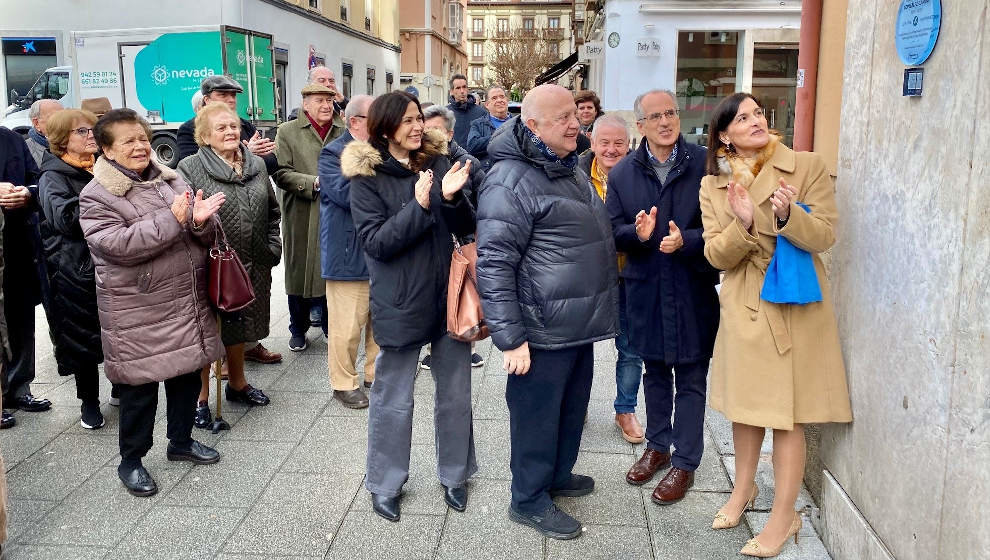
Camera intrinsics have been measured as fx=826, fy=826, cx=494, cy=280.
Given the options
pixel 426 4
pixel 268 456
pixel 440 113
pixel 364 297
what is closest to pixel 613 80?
pixel 440 113

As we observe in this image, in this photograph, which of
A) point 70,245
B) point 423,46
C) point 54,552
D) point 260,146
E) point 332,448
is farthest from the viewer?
point 423,46

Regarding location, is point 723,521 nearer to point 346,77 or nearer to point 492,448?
point 492,448

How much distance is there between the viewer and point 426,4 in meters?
44.7

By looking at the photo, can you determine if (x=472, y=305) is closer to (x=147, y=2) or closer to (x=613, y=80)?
(x=613, y=80)

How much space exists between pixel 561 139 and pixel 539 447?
1354 millimetres

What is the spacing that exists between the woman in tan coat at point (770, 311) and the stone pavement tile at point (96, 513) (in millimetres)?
2745

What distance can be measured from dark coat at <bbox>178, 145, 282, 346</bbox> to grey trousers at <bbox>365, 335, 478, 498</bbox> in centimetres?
136

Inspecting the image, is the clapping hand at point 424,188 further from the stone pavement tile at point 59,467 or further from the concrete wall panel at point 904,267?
the stone pavement tile at point 59,467

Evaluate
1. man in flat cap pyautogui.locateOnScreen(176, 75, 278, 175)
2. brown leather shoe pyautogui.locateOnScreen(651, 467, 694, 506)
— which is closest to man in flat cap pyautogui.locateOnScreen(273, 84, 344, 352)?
man in flat cap pyautogui.locateOnScreen(176, 75, 278, 175)

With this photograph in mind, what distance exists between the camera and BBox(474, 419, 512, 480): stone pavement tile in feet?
14.2

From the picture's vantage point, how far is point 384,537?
366 cm

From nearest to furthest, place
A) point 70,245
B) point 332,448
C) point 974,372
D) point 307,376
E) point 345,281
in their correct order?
point 974,372, point 70,245, point 332,448, point 345,281, point 307,376

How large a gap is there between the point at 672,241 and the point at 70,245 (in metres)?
3.22

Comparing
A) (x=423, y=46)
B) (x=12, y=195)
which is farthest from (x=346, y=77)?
(x=12, y=195)
